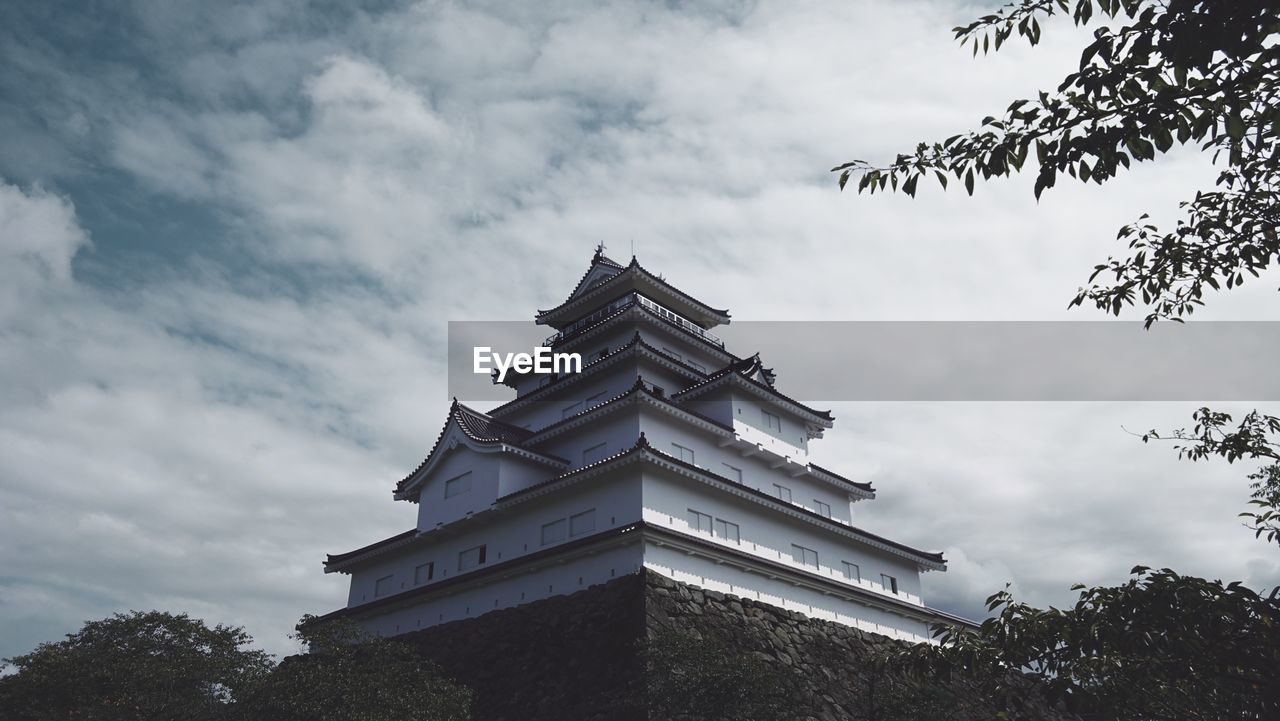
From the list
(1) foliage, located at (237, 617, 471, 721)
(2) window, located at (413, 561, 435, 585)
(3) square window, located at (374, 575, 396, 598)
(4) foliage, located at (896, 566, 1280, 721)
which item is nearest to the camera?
(4) foliage, located at (896, 566, 1280, 721)

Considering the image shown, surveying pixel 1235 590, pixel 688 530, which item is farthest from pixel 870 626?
pixel 1235 590

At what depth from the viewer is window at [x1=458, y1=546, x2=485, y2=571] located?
105 feet

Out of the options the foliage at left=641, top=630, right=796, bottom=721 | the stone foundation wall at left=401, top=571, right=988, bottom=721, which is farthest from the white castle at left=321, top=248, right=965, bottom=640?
the foliage at left=641, top=630, right=796, bottom=721

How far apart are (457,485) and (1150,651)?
95.9ft

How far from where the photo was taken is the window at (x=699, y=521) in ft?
95.2

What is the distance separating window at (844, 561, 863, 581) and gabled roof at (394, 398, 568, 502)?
481 inches

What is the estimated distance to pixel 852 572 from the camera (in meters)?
34.3

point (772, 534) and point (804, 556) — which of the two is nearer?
point (772, 534)

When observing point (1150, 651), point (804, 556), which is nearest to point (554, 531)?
point (804, 556)

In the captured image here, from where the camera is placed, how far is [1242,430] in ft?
30.4

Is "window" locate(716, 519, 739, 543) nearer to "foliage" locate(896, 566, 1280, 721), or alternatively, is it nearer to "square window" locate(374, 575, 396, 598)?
"square window" locate(374, 575, 396, 598)

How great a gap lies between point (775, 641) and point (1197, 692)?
2184cm

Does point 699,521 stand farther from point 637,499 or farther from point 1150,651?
point 1150,651

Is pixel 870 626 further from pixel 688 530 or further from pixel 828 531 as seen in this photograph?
pixel 688 530
